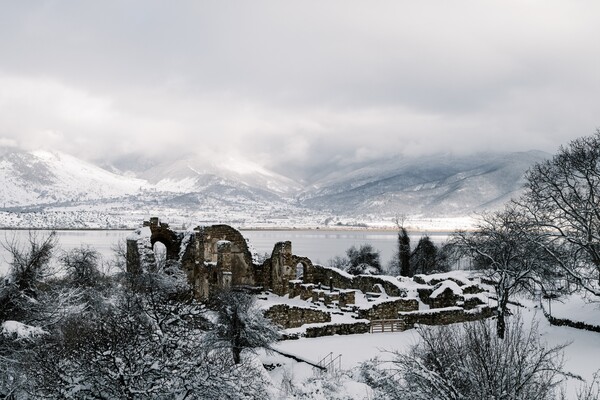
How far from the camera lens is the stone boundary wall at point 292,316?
24531mm

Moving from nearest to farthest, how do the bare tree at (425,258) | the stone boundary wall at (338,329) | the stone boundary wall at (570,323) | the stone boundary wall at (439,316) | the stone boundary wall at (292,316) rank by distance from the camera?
the stone boundary wall at (338,329), the stone boundary wall at (292,316), the stone boundary wall at (570,323), the stone boundary wall at (439,316), the bare tree at (425,258)

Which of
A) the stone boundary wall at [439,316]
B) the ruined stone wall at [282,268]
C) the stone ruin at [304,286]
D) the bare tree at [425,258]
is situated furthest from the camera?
the bare tree at [425,258]

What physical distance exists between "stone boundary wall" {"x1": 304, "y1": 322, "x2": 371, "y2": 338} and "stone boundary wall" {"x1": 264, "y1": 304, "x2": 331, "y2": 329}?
1.45 meters

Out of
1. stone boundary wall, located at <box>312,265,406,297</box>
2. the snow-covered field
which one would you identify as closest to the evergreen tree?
stone boundary wall, located at <box>312,265,406,297</box>

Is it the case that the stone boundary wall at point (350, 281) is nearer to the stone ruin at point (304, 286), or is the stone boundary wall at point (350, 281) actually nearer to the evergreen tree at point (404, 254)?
the stone ruin at point (304, 286)

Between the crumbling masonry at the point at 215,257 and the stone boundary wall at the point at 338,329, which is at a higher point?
the crumbling masonry at the point at 215,257

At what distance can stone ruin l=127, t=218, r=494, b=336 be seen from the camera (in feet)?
84.1

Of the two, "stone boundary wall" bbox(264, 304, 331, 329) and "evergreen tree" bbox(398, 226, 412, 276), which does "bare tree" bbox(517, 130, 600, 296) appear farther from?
"evergreen tree" bbox(398, 226, 412, 276)

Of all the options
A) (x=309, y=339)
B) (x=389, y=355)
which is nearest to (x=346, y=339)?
(x=309, y=339)

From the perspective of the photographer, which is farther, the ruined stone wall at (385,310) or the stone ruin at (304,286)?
the ruined stone wall at (385,310)

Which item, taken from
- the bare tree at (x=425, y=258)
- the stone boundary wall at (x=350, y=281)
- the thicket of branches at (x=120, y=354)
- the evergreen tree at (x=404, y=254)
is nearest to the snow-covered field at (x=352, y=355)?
the thicket of branches at (x=120, y=354)

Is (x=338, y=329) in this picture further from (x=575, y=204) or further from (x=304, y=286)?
(x=575, y=204)

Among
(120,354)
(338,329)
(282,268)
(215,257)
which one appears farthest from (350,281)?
(120,354)

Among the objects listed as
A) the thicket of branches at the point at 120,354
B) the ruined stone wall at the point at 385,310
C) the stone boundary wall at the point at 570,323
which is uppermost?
the thicket of branches at the point at 120,354
